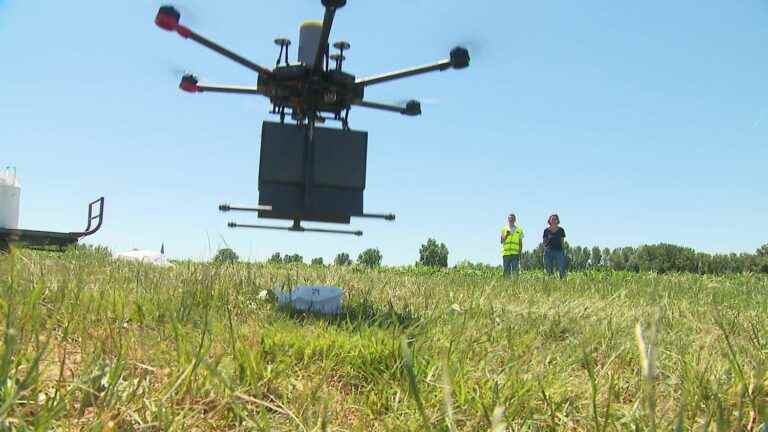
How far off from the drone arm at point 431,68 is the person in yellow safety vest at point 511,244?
8951 mm

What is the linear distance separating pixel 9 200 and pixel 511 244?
11.6 m

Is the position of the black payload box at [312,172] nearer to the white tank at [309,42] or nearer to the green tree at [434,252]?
the white tank at [309,42]

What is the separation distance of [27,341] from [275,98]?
6.18m

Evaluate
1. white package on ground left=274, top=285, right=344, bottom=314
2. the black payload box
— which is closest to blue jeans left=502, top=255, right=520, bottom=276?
the black payload box

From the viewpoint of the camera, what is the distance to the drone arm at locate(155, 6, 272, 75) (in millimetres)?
6289

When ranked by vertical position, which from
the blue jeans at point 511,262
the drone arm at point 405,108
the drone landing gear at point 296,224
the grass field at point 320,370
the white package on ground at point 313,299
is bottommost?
the grass field at point 320,370

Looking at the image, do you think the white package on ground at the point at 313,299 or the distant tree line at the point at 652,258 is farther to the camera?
the distant tree line at the point at 652,258

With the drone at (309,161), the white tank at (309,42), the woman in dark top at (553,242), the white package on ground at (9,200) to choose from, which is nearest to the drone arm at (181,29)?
the drone at (309,161)

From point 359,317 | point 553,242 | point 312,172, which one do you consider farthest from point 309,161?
point 553,242

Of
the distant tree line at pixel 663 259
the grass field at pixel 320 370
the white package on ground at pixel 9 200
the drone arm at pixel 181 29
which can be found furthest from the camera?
the distant tree line at pixel 663 259

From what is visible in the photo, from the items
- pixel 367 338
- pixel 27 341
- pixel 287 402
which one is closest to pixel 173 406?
pixel 287 402

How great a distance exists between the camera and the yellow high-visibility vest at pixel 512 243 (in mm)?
15859

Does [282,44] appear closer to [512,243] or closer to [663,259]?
[512,243]

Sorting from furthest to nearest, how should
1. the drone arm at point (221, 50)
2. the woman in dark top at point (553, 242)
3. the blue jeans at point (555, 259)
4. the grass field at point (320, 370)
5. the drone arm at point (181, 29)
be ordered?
the woman in dark top at point (553, 242) < the blue jeans at point (555, 259) < the drone arm at point (221, 50) < the drone arm at point (181, 29) < the grass field at point (320, 370)
